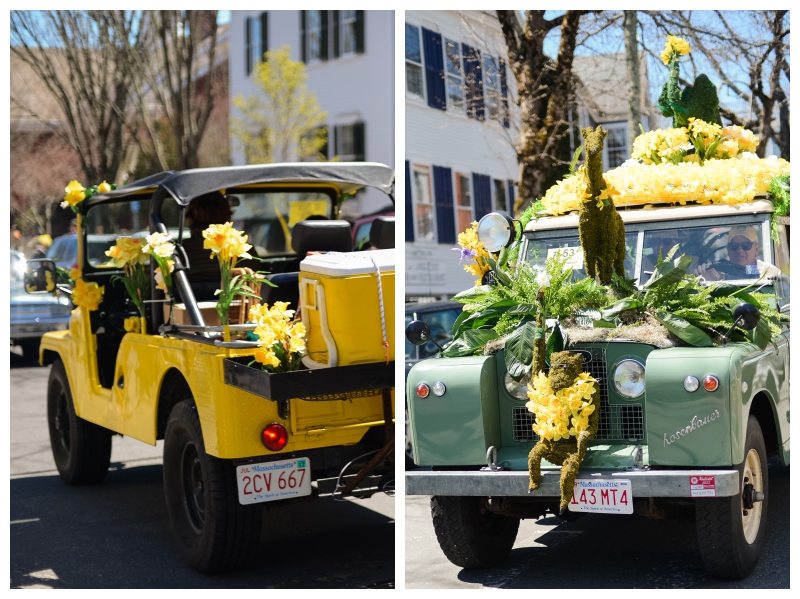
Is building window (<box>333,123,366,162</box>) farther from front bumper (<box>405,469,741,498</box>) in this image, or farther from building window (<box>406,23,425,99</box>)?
front bumper (<box>405,469,741,498</box>)

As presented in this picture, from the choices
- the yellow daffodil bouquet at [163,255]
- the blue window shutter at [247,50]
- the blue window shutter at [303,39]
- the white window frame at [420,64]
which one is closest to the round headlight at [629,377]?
the yellow daffodil bouquet at [163,255]

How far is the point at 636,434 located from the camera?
4.86 metres

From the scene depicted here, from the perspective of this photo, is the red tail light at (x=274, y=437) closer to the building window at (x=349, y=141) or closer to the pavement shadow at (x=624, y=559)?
the pavement shadow at (x=624, y=559)

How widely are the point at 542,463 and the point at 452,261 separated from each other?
14084mm

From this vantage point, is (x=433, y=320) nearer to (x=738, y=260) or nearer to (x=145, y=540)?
(x=145, y=540)

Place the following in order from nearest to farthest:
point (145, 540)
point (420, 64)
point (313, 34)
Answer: point (145, 540) → point (420, 64) → point (313, 34)

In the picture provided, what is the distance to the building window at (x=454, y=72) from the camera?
15.2 meters

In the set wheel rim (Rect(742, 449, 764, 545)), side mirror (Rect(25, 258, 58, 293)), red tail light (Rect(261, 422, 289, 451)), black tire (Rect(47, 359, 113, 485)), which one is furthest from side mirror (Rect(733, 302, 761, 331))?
side mirror (Rect(25, 258, 58, 293))

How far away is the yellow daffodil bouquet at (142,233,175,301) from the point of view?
580 cm

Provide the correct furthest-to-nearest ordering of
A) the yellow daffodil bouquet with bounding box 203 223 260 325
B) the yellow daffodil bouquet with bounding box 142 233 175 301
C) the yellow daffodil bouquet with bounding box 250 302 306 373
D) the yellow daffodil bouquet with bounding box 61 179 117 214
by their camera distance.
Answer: the yellow daffodil bouquet with bounding box 61 179 117 214, the yellow daffodil bouquet with bounding box 142 233 175 301, the yellow daffodil bouquet with bounding box 203 223 260 325, the yellow daffodil bouquet with bounding box 250 302 306 373

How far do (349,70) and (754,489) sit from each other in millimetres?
21618

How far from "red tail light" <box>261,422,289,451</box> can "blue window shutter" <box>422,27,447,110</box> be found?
11283 millimetres

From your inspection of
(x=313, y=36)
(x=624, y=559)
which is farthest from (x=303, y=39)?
(x=624, y=559)

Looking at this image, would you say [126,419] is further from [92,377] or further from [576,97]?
[576,97]
